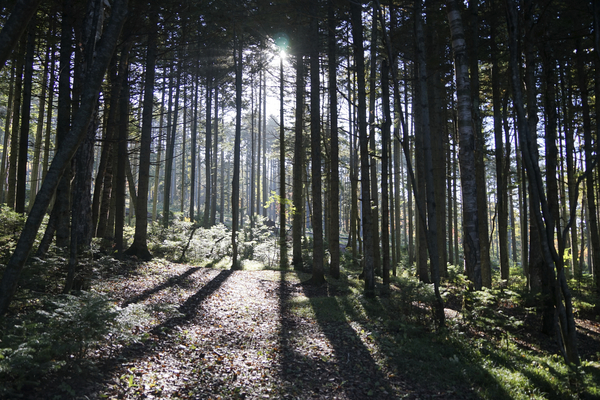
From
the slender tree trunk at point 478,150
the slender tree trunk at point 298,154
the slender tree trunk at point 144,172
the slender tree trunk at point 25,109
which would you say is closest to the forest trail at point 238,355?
the slender tree trunk at point 144,172

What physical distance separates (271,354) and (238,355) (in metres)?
0.54

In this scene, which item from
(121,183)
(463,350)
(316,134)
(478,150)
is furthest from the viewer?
(478,150)

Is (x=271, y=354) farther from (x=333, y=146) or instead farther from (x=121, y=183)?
(x=121, y=183)

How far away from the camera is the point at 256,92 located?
28188 millimetres

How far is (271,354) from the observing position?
207 inches

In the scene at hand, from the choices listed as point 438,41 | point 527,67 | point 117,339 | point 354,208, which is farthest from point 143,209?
point 438,41

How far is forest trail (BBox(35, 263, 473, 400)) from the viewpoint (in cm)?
393

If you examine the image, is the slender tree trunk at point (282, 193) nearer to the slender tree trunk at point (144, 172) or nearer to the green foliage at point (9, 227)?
the slender tree trunk at point (144, 172)

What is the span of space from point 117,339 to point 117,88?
7985 mm

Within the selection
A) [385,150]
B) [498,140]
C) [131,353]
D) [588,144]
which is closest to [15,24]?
[131,353]

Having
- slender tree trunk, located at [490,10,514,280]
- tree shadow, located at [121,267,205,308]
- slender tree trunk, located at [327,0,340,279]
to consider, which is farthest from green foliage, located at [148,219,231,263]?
slender tree trunk, located at [490,10,514,280]

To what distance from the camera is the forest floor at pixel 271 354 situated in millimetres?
3902

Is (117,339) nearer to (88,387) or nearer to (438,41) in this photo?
(88,387)

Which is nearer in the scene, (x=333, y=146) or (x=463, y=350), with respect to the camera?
(x=463, y=350)
